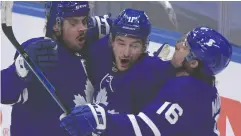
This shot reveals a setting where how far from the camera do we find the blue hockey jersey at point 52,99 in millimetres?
2045

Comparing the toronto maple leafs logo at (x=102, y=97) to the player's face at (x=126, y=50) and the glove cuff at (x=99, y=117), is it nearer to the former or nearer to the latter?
the player's face at (x=126, y=50)

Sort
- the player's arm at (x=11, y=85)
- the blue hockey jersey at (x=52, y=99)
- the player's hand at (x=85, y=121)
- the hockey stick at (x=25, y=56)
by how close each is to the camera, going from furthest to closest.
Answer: the blue hockey jersey at (x=52, y=99)
the player's arm at (x=11, y=85)
the hockey stick at (x=25, y=56)
the player's hand at (x=85, y=121)

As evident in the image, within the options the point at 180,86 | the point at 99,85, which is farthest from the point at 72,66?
the point at 180,86

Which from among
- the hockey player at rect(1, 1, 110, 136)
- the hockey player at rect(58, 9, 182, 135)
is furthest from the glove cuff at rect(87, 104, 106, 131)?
the hockey player at rect(1, 1, 110, 136)

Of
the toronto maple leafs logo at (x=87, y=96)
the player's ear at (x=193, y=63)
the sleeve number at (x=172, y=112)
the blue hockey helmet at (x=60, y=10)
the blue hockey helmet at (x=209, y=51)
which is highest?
the blue hockey helmet at (x=60, y=10)

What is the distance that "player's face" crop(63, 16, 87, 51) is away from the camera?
2.06 m

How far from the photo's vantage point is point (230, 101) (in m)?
2.90

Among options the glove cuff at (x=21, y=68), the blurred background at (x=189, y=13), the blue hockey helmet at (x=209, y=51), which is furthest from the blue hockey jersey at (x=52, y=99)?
the blurred background at (x=189, y=13)

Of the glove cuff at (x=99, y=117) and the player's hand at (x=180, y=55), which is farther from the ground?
the player's hand at (x=180, y=55)

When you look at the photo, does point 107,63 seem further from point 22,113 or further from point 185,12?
point 185,12

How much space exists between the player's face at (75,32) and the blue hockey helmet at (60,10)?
0.06 ft

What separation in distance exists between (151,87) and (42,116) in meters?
0.36

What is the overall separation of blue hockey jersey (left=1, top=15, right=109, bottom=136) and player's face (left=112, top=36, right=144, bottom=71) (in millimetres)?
168

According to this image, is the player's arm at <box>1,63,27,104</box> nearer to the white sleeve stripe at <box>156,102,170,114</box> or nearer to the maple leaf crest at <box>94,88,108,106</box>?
the maple leaf crest at <box>94,88,108,106</box>
